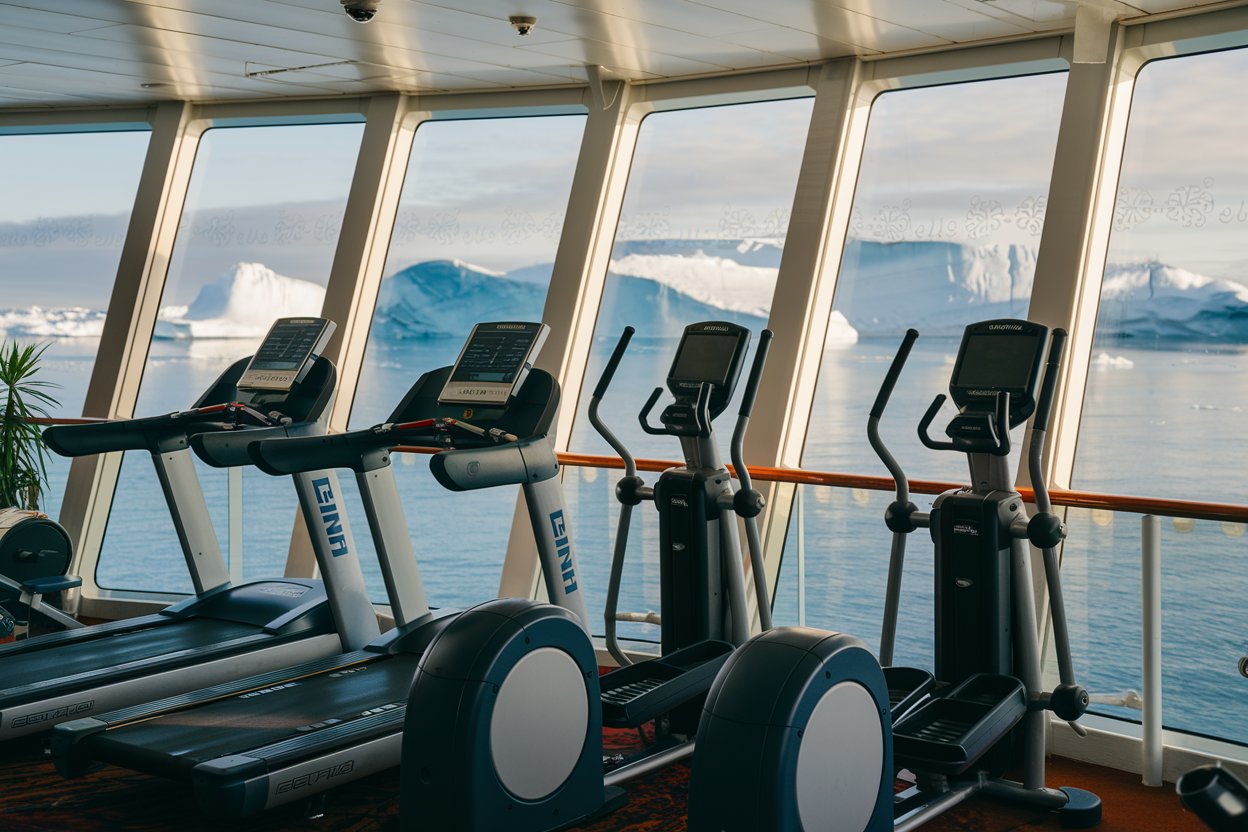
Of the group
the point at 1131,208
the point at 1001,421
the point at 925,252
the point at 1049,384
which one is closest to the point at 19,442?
the point at 925,252

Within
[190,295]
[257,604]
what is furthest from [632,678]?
[190,295]

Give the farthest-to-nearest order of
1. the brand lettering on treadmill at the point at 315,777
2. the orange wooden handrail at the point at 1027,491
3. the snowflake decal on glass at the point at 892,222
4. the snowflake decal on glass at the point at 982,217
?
the snowflake decal on glass at the point at 892,222, the snowflake decal on glass at the point at 982,217, the orange wooden handrail at the point at 1027,491, the brand lettering on treadmill at the point at 315,777

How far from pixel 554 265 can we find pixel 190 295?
2413mm

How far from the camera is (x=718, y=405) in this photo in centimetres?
396

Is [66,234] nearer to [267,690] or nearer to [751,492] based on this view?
[267,690]

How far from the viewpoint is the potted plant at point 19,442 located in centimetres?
605

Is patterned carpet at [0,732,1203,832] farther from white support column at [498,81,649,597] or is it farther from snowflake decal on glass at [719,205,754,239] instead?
snowflake decal on glass at [719,205,754,239]

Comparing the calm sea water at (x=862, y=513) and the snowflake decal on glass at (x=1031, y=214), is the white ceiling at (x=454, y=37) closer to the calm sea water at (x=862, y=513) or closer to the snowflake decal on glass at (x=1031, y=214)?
the snowflake decal on glass at (x=1031, y=214)

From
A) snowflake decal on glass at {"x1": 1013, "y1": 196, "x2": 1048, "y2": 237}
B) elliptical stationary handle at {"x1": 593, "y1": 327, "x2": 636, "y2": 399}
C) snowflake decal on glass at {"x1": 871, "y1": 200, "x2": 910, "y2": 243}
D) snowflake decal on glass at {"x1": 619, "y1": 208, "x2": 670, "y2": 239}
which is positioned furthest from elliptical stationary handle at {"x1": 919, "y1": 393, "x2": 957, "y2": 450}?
snowflake decal on glass at {"x1": 619, "y1": 208, "x2": 670, "y2": 239}

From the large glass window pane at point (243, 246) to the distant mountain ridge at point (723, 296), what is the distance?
0.05ft

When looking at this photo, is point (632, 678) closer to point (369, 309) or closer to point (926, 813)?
point (926, 813)

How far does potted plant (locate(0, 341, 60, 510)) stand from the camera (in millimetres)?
6047

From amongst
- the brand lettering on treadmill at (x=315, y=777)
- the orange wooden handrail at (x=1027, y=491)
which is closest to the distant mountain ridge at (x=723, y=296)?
the orange wooden handrail at (x=1027, y=491)

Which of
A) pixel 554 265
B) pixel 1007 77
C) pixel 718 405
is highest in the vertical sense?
pixel 1007 77
